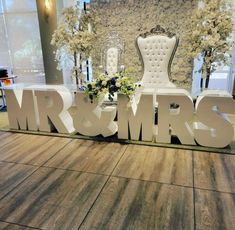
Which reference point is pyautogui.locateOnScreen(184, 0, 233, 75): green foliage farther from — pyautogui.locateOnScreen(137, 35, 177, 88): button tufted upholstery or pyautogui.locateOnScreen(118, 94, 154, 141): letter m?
pyautogui.locateOnScreen(118, 94, 154, 141): letter m

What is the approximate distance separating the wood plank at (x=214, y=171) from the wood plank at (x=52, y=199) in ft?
3.31

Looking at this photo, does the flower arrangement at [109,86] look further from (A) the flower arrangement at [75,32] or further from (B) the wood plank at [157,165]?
(A) the flower arrangement at [75,32]

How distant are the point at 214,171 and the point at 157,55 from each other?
2645 millimetres

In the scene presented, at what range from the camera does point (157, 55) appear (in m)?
4.35

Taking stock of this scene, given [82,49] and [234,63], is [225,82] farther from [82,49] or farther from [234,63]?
[82,49]

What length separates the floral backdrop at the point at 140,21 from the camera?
15.4 ft

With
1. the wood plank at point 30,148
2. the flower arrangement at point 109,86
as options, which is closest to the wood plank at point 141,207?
the wood plank at point 30,148

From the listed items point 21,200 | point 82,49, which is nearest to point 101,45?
point 82,49

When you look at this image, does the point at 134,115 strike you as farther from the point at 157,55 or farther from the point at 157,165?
the point at 157,55

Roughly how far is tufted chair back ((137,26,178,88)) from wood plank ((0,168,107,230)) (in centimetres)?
252

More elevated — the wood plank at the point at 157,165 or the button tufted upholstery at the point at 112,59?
the button tufted upholstery at the point at 112,59

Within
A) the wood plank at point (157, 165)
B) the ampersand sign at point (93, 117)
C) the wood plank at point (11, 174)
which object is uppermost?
the ampersand sign at point (93, 117)

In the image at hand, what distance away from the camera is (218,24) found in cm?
384

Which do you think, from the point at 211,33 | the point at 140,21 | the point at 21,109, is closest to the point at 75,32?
the point at 140,21
